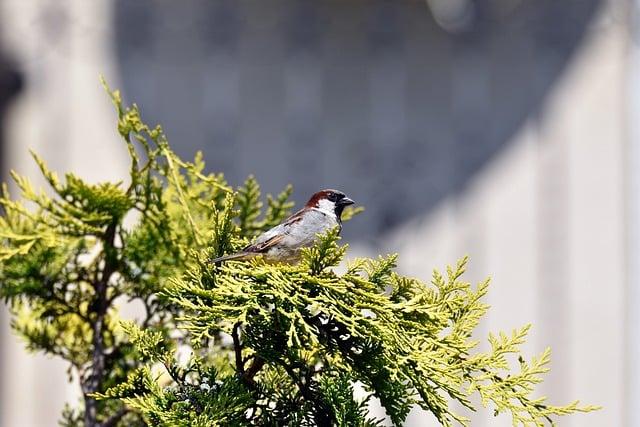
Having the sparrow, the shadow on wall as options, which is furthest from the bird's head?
the shadow on wall

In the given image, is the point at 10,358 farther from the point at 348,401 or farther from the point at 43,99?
the point at 348,401

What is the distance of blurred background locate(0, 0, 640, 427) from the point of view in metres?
2.21

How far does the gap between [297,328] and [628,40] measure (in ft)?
6.21

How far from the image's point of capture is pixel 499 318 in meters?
2.27

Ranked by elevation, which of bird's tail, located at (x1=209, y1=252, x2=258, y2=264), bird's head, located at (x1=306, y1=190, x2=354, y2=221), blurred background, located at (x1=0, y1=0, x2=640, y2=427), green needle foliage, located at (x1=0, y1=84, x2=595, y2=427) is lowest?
green needle foliage, located at (x1=0, y1=84, x2=595, y2=427)

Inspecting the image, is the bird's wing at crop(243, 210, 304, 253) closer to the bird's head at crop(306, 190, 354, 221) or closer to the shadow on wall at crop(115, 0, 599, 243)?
the bird's head at crop(306, 190, 354, 221)

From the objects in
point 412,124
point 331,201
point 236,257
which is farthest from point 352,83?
point 236,257

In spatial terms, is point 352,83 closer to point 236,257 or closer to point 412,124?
→ point 412,124

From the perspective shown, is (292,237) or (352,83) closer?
(292,237)

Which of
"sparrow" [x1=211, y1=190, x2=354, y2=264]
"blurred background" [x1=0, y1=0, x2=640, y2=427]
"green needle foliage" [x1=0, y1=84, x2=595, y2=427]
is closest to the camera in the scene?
"green needle foliage" [x1=0, y1=84, x2=595, y2=427]

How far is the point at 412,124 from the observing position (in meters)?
2.30

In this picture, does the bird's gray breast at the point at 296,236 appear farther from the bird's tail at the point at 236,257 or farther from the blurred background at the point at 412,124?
the blurred background at the point at 412,124

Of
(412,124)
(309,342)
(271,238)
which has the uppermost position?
(412,124)

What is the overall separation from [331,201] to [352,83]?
4.82 ft
